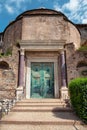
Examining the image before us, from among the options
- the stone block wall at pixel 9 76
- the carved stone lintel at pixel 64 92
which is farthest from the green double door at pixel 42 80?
the stone block wall at pixel 9 76

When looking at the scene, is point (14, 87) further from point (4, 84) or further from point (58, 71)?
point (58, 71)

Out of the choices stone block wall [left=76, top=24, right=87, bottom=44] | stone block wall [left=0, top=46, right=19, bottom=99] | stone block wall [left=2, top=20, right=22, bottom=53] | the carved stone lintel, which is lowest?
the carved stone lintel

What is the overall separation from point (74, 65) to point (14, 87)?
14.2ft

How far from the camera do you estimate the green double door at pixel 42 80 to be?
1185cm

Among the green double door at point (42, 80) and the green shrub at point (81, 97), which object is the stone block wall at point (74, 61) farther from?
the green shrub at point (81, 97)

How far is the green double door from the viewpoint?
38.9 ft

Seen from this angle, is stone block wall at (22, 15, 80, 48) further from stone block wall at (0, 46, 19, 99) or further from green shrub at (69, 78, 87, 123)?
green shrub at (69, 78, 87, 123)

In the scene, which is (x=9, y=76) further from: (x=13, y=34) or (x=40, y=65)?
(x=13, y=34)

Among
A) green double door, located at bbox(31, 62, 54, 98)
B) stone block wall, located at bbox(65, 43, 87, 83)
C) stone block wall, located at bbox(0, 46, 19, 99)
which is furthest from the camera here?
green double door, located at bbox(31, 62, 54, 98)

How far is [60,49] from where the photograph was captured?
1194 cm

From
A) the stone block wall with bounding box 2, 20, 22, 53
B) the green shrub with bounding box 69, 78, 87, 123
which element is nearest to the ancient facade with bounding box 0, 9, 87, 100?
the stone block wall with bounding box 2, 20, 22, 53

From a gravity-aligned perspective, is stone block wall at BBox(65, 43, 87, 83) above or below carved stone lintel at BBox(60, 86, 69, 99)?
above

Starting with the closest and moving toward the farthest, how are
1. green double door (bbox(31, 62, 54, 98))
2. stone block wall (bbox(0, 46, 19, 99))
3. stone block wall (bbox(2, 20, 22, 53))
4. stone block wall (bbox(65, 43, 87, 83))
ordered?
stone block wall (bbox(0, 46, 19, 99)) → stone block wall (bbox(65, 43, 87, 83)) → green double door (bbox(31, 62, 54, 98)) → stone block wall (bbox(2, 20, 22, 53))

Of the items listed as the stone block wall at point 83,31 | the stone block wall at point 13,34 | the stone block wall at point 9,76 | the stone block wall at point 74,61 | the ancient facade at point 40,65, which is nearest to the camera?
the stone block wall at point 9,76
